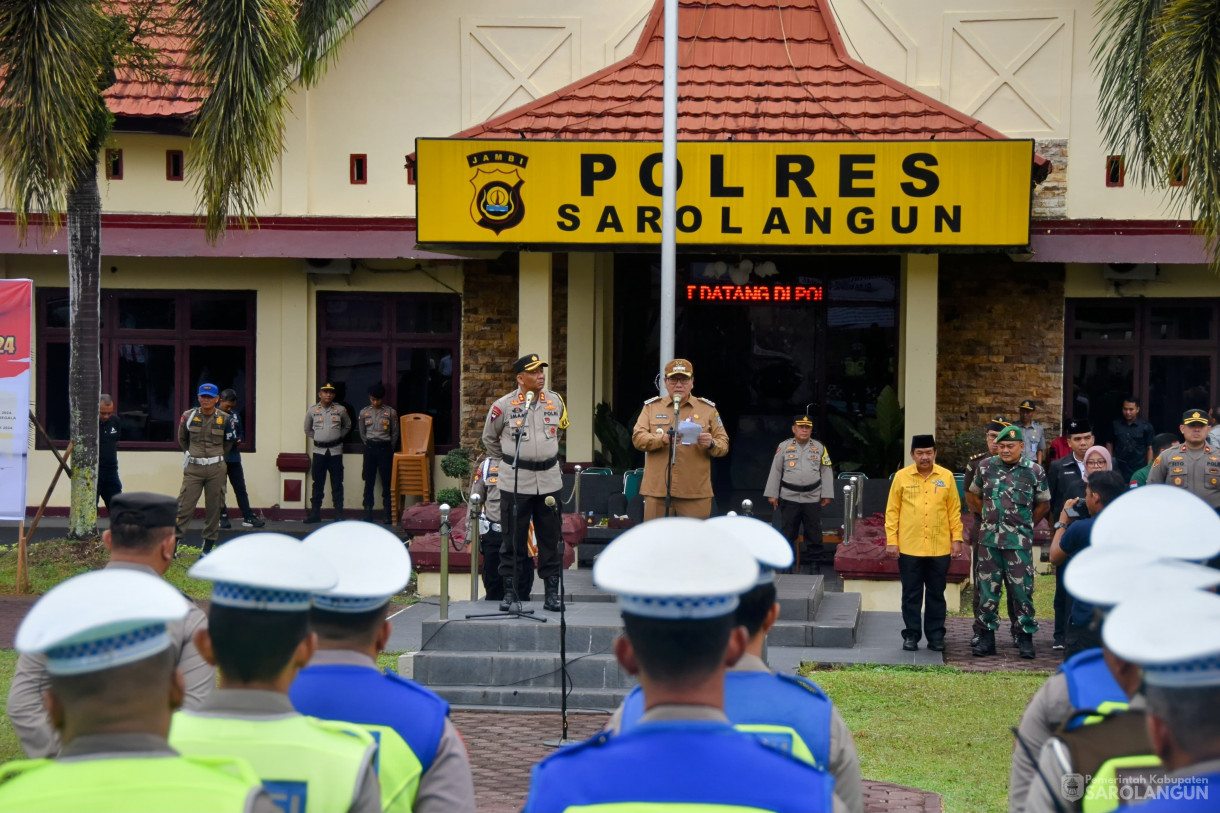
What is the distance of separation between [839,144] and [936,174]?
111cm

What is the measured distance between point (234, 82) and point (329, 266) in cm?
585

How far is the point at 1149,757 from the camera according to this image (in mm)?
2879

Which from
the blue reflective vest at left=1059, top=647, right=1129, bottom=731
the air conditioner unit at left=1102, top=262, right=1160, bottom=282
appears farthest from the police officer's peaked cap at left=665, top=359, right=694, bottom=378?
the air conditioner unit at left=1102, top=262, right=1160, bottom=282

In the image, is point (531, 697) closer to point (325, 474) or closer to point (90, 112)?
point (90, 112)

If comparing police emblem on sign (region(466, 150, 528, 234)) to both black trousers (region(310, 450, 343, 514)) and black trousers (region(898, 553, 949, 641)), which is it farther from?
black trousers (region(898, 553, 949, 641))

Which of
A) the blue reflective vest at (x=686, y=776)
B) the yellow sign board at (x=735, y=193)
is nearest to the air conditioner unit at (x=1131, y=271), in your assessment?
the yellow sign board at (x=735, y=193)

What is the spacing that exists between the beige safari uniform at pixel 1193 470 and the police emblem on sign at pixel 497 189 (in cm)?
733

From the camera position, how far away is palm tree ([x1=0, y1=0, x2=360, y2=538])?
491 inches

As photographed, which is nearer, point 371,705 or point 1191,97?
point 371,705

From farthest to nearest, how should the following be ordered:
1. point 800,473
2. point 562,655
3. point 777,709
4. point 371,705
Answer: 1. point 800,473
2. point 562,655
3. point 777,709
4. point 371,705

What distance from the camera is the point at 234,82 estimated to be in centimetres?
1298

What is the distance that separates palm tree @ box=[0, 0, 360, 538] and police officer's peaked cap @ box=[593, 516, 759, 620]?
11343 mm

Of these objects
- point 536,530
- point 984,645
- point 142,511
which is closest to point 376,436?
point 536,530

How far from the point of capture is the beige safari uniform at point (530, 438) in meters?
10.6
